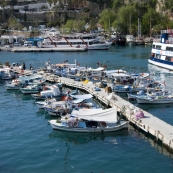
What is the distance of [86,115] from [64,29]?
107388 millimetres

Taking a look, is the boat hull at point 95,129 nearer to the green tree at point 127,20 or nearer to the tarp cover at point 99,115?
the tarp cover at point 99,115

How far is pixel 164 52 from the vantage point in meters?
70.2

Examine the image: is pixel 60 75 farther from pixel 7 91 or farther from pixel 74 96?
pixel 74 96

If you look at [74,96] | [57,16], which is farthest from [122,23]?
[74,96]

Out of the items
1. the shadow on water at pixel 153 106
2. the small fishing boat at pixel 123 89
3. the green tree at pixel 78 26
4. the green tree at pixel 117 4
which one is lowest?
the shadow on water at pixel 153 106

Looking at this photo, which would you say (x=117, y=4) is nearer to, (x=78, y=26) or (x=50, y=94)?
(x=78, y=26)

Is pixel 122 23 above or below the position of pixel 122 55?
above

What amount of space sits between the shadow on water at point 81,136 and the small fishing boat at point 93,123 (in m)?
0.34

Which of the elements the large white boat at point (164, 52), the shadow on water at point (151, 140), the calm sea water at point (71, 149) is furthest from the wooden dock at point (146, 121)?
the large white boat at point (164, 52)

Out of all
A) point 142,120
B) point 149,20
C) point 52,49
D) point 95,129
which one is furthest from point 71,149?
point 149,20

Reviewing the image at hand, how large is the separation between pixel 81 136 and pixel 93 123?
161cm

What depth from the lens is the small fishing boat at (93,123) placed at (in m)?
33.2

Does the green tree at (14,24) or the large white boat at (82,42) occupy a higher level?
the green tree at (14,24)

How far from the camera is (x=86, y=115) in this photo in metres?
33.5
